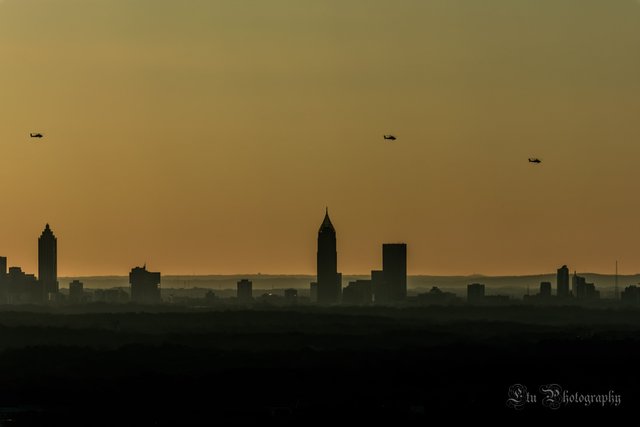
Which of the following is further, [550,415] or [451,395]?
[451,395]

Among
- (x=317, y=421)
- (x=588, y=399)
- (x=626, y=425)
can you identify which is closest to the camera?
(x=626, y=425)

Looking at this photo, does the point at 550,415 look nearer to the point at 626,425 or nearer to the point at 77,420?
the point at 626,425

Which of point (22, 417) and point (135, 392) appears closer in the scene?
point (22, 417)

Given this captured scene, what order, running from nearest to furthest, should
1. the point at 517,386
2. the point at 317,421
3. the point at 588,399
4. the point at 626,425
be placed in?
the point at 626,425 → the point at 317,421 → the point at 588,399 → the point at 517,386

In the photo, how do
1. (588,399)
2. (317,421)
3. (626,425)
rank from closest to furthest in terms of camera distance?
(626,425)
(317,421)
(588,399)

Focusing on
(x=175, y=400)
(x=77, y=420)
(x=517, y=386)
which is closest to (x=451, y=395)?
(x=517, y=386)

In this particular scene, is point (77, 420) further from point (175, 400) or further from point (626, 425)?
point (626, 425)

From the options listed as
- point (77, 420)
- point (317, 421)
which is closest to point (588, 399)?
point (317, 421)

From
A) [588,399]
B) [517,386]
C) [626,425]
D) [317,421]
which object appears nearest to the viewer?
[626,425]
